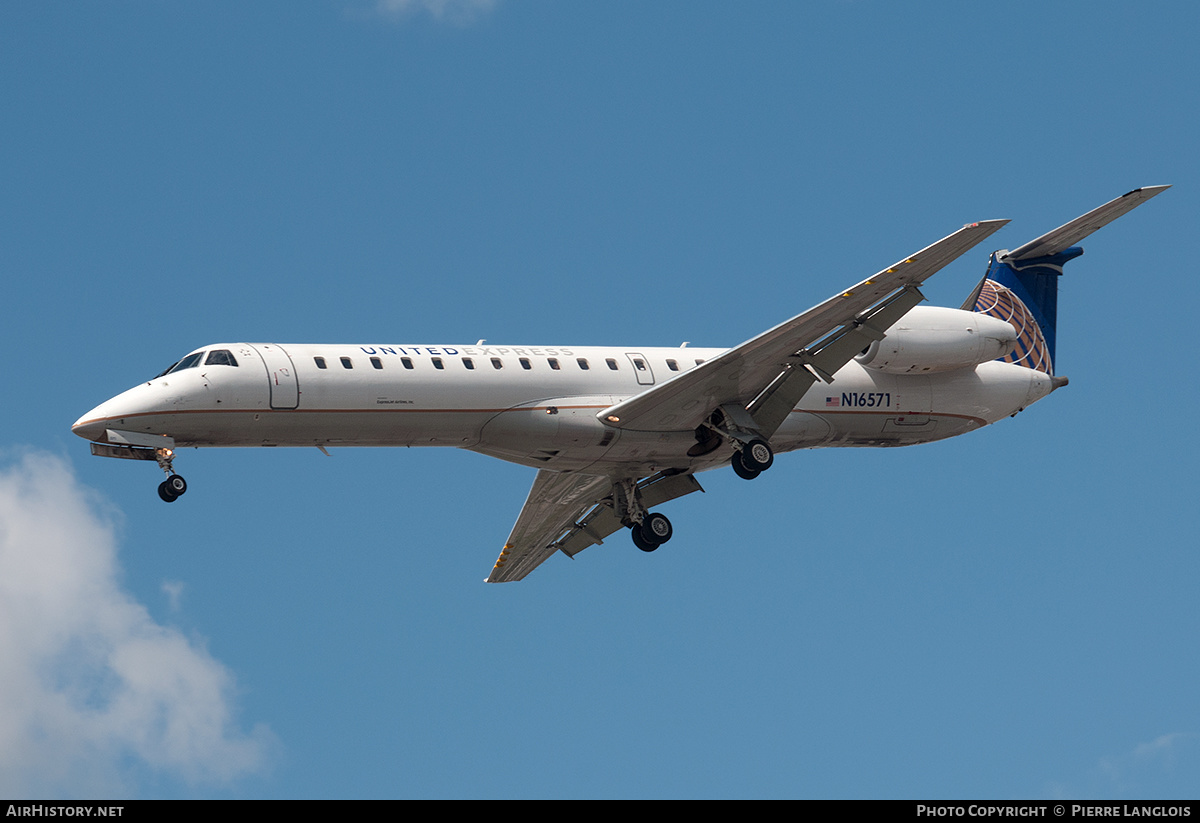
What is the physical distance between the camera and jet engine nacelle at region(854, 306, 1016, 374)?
29.1 meters

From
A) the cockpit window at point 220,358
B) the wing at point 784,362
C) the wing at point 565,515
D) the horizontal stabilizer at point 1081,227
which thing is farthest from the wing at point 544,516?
the horizontal stabilizer at point 1081,227

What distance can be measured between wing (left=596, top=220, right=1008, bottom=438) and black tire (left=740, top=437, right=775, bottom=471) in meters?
0.41

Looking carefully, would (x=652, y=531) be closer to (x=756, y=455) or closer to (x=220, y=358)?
(x=756, y=455)

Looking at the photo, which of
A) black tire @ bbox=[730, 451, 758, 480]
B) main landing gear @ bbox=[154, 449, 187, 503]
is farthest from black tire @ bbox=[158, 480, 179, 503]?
black tire @ bbox=[730, 451, 758, 480]

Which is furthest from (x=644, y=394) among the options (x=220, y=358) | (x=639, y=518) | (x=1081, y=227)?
(x=1081, y=227)

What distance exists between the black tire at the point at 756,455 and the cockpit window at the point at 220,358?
31.1ft

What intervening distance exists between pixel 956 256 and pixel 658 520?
8.54m

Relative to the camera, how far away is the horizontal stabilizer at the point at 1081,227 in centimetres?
2702

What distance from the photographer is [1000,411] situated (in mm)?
31078

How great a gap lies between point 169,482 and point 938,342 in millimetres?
14923

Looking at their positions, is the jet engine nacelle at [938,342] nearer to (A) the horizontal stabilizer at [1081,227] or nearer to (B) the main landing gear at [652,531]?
(A) the horizontal stabilizer at [1081,227]

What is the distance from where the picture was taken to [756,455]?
2759 centimetres

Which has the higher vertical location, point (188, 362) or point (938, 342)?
point (938, 342)
